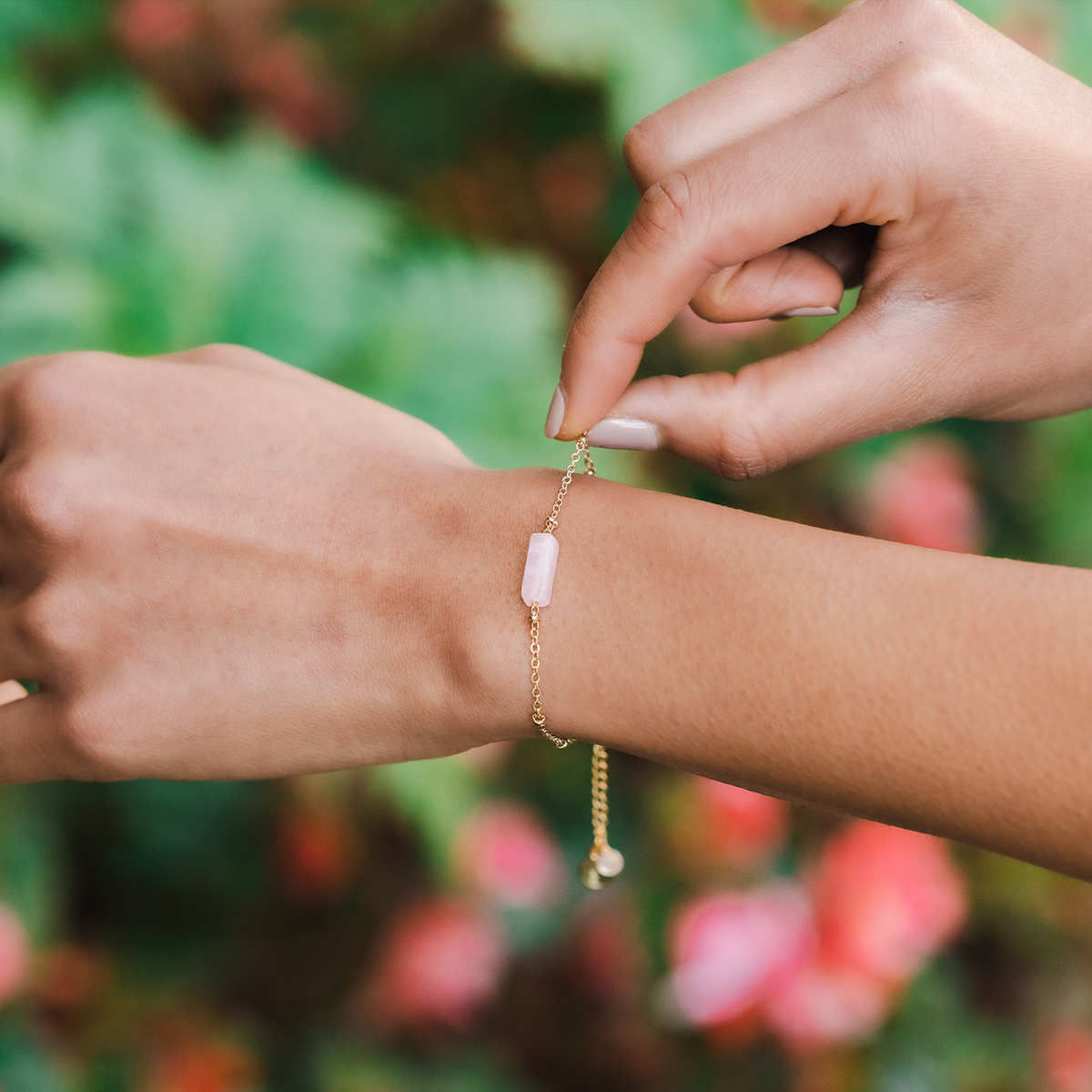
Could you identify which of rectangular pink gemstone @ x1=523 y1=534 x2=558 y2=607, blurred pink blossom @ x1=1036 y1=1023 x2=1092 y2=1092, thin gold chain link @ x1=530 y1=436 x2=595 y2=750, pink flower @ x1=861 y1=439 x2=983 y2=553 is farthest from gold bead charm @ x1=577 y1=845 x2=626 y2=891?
blurred pink blossom @ x1=1036 y1=1023 x2=1092 y2=1092

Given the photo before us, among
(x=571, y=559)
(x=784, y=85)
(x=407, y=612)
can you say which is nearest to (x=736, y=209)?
(x=784, y=85)

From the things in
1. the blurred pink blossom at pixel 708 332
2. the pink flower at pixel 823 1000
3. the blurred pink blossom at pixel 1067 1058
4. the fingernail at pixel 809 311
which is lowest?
the blurred pink blossom at pixel 1067 1058

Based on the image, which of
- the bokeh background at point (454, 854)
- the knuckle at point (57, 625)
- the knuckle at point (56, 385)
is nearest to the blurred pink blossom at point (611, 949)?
the bokeh background at point (454, 854)

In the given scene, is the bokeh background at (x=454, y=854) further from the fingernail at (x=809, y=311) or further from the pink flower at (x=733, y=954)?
the fingernail at (x=809, y=311)

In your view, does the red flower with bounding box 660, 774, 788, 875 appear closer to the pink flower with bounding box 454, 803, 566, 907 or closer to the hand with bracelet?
the pink flower with bounding box 454, 803, 566, 907

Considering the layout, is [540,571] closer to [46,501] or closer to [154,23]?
[46,501]

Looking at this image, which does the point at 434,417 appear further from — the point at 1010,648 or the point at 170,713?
the point at 1010,648
